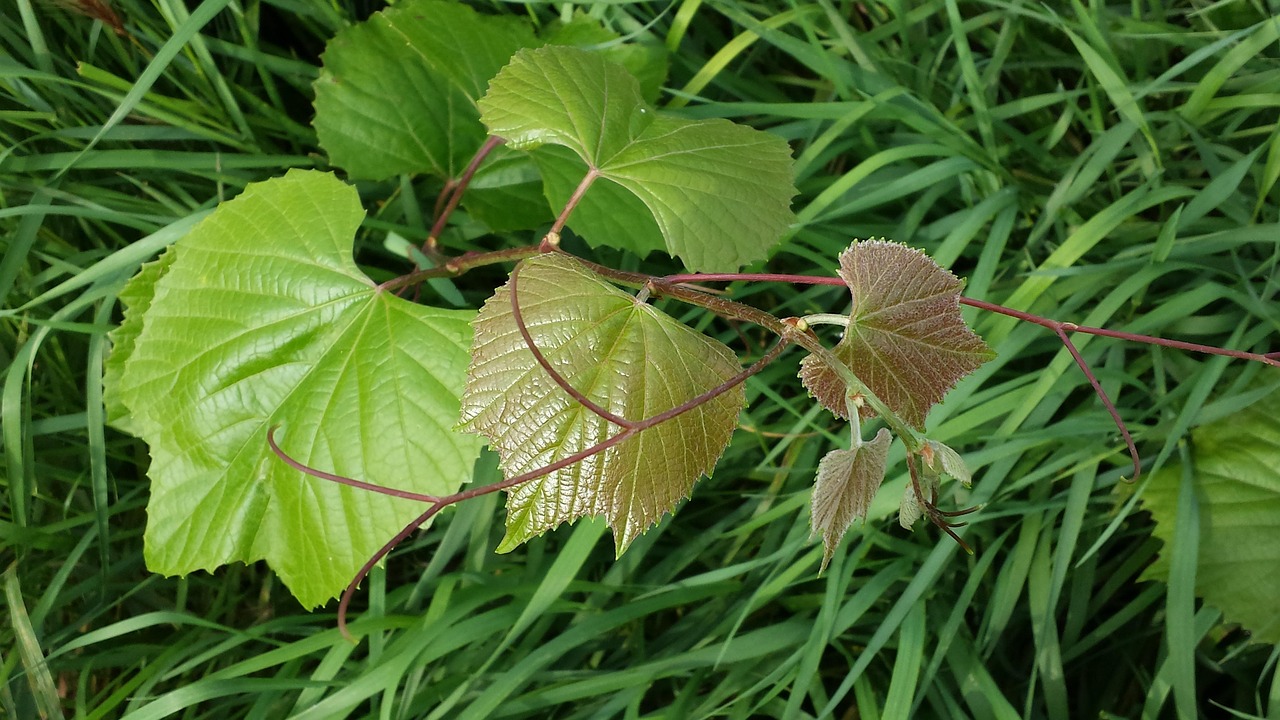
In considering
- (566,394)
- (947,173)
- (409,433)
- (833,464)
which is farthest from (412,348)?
(947,173)

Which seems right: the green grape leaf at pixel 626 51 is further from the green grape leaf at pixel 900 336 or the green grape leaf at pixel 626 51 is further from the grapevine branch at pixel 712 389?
the green grape leaf at pixel 900 336

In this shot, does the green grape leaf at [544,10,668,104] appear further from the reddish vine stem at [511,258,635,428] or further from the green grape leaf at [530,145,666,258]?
the reddish vine stem at [511,258,635,428]

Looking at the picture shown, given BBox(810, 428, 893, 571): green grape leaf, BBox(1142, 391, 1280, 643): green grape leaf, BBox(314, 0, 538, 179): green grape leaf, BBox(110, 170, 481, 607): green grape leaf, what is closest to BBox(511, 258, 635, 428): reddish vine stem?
BBox(810, 428, 893, 571): green grape leaf

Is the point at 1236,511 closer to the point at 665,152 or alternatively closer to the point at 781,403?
the point at 781,403

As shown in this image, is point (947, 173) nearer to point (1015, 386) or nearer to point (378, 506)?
point (1015, 386)

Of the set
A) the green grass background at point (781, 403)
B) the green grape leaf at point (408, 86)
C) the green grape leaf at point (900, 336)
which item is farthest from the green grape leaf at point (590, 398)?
the green grape leaf at point (408, 86)
